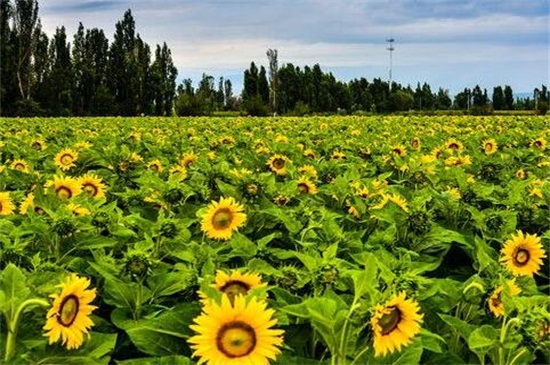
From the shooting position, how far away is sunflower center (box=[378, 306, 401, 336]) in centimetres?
142

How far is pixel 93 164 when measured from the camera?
4.30 m

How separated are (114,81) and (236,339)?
5060cm

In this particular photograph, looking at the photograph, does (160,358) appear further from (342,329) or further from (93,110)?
(93,110)

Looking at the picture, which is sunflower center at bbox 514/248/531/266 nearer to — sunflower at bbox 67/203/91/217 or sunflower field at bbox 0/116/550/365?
sunflower field at bbox 0/116/550/365

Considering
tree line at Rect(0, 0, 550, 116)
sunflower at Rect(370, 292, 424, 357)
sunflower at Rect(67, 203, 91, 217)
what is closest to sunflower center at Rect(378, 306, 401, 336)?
sunflower at Rect(370, 292, 424, 357)

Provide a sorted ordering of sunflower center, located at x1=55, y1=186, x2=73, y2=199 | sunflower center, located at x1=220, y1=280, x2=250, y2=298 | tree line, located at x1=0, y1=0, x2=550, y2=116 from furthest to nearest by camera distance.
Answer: tree line, located at x1=0, y1=0, x2=550, y2=116, sunflower center, located at x1=55, y1=186, x2=73, y2=199, sunflower center, located at x1=220, y1=280, x2=250, y2=298

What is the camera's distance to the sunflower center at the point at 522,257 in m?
2.15

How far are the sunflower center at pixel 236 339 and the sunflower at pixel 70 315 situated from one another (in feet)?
1.11

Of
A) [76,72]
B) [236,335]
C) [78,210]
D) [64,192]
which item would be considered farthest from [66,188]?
[76,72]

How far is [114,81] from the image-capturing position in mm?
50125

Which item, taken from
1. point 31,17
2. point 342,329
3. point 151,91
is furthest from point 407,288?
point 151,91

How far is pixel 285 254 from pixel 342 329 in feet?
2.22

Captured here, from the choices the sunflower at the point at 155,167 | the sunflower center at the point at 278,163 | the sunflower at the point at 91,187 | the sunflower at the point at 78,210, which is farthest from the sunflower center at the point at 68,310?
the sunflower center at the point at 278,163

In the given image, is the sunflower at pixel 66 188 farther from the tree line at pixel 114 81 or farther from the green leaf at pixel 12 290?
the tree line at pixel 114 81
